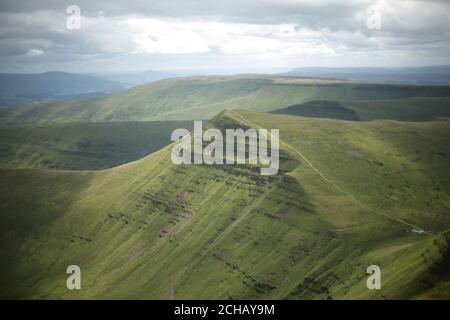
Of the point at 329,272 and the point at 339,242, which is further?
the point at 339,242

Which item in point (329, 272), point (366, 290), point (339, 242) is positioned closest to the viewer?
point (366, 290)

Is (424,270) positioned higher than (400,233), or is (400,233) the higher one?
(400,233)

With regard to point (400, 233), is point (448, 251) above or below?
below
